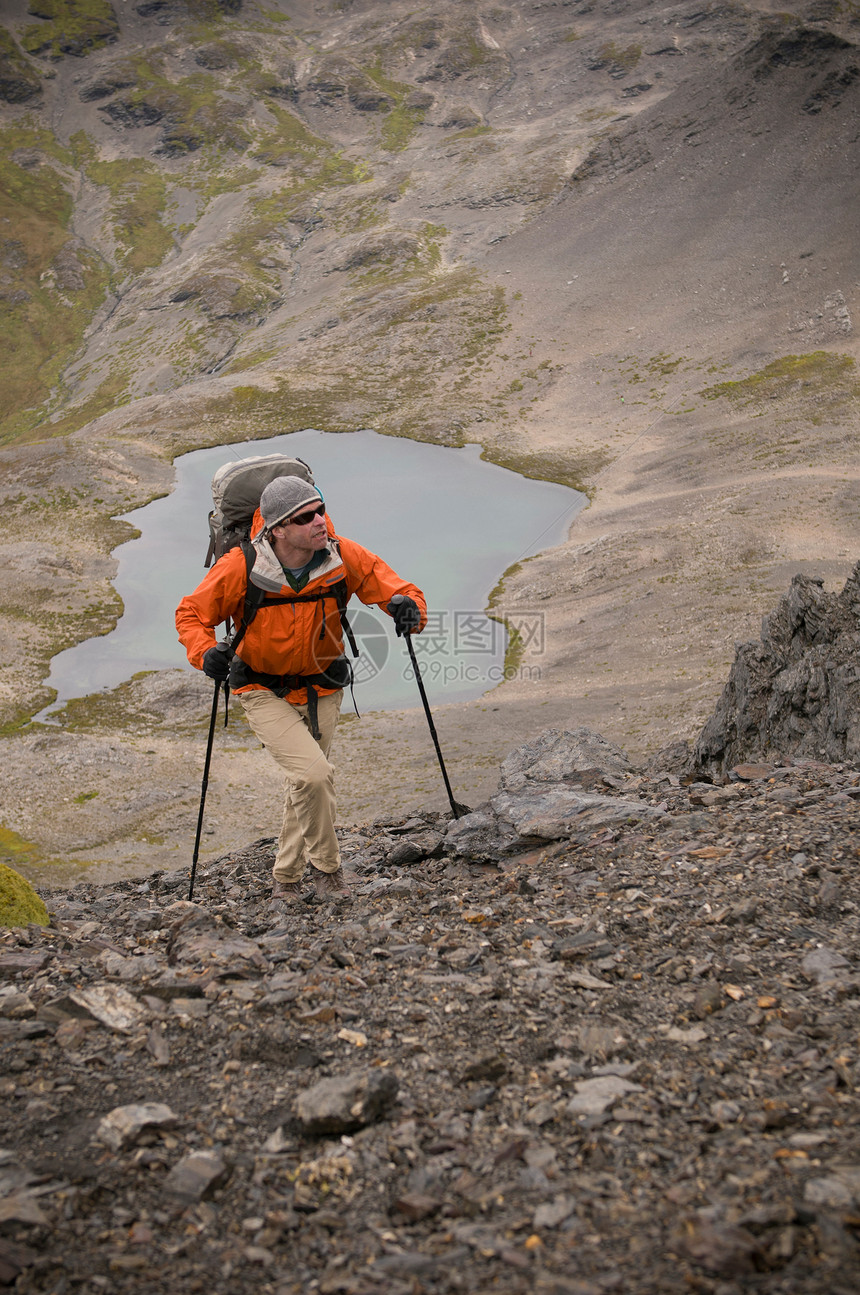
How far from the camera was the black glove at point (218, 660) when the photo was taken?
9.55 metres

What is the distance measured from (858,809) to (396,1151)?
707 centimetres

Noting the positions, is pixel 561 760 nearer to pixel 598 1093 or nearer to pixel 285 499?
pixel 285 499

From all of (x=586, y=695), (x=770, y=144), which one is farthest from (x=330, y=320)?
(x=586, y=695)

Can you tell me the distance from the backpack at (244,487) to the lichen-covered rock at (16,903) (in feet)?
18.0

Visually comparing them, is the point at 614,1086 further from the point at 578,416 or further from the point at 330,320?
the point at 330,320

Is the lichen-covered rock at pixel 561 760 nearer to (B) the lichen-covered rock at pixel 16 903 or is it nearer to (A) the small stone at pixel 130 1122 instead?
(B) the lichen-covered rock at pixel 16 903

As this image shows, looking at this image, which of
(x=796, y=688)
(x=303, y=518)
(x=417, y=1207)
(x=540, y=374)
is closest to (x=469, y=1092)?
(x=417, y=1207)

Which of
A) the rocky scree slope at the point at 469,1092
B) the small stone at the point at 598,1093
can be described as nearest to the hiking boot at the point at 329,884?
the rocky scree slope at the point at 469,1092

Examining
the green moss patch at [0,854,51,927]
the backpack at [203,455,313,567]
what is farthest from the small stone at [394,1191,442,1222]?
the green moss patch at [0,854,51,927]

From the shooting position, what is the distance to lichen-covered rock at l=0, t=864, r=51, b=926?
1165 cm

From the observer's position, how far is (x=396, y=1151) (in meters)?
5.18

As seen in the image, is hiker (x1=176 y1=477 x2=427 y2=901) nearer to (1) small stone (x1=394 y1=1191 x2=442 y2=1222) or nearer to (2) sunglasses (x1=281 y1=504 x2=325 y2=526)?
(2) sunglasses (x1=281 y1=504 x2=325 y2=526)

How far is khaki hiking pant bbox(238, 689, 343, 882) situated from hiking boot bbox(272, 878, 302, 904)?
0.21m

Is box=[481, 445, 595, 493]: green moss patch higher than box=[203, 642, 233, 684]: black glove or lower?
→ higher
